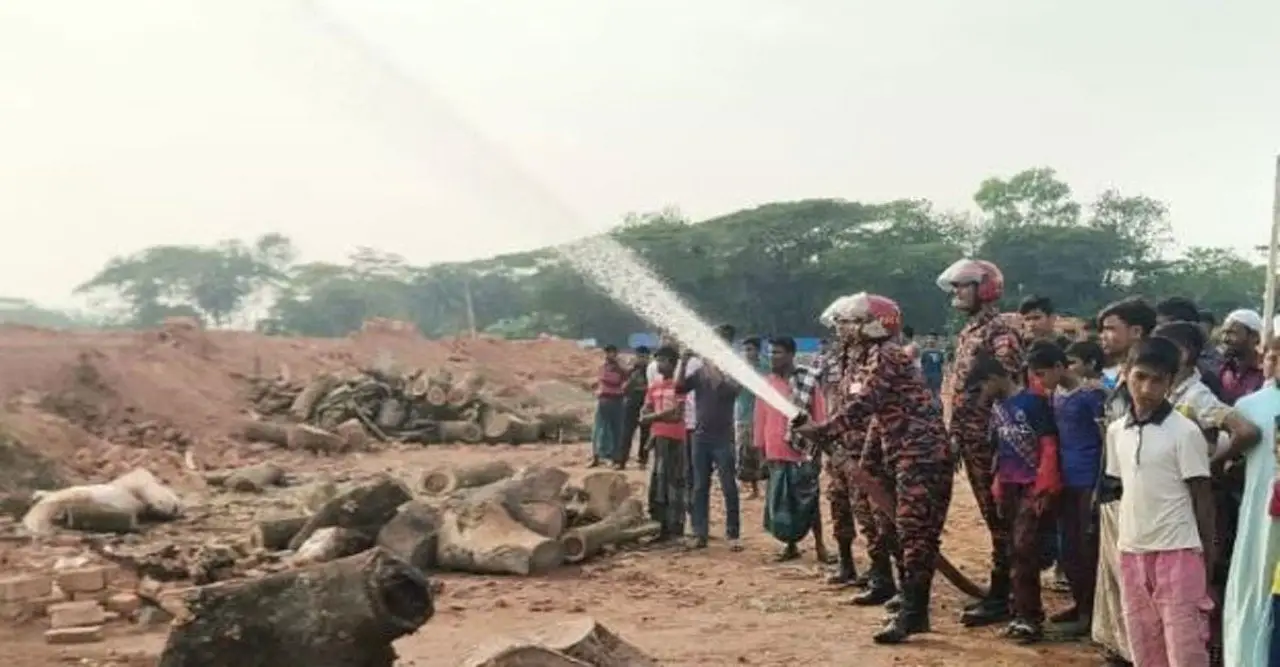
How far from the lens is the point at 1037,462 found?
21.6 ft

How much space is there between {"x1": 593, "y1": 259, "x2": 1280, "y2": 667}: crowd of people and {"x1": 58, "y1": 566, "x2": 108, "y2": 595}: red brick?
4.43 m

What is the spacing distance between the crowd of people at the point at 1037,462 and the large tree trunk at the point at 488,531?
1375mm

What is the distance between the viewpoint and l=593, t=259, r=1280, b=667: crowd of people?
187 inches

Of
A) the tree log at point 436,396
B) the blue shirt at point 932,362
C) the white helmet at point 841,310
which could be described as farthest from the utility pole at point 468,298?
the white helmet at point 841,310

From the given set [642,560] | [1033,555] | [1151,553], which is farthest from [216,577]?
[1151,553]

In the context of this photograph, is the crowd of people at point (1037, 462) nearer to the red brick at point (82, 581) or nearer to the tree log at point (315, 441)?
the red brick at point (82, 581)

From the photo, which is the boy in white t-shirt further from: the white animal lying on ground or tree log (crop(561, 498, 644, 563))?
the white animal lying on ground

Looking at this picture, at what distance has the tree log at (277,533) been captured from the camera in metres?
9.68

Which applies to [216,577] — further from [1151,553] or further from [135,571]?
[1151,553]

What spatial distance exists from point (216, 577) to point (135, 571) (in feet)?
2.59

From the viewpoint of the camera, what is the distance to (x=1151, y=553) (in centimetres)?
484

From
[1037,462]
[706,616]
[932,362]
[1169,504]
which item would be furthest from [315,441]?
[1169,504]

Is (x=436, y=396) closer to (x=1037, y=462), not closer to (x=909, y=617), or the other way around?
(x=909, y=617)

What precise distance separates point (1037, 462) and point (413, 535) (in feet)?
15.0
